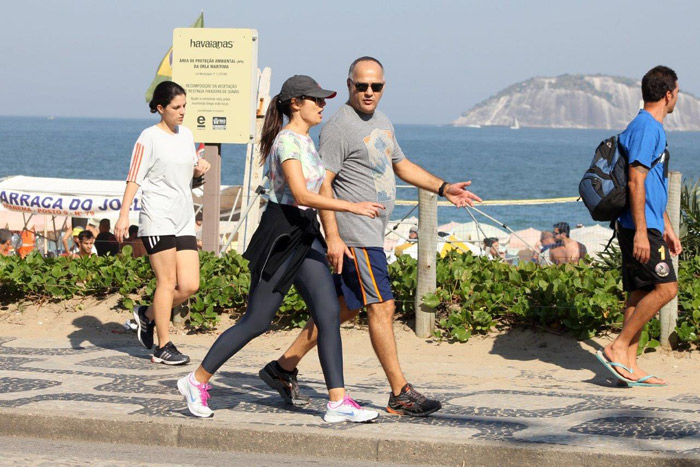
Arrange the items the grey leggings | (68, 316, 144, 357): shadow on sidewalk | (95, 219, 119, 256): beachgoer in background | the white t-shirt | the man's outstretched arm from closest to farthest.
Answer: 1. the grey leggings
2. the man's outstretched arm
3. the white t-shirt
4. (68, 316, 144, 357): shadow on sidewalk
5. (95, 219, 119, 256): beachgoer in background

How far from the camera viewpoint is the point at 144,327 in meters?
8.18

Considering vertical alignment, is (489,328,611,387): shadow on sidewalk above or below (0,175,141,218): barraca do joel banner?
below

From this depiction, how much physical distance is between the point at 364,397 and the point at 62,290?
4.35 m

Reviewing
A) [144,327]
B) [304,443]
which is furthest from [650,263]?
[144,327]

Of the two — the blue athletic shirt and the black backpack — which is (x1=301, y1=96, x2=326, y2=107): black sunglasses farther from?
the blue athletic shirt

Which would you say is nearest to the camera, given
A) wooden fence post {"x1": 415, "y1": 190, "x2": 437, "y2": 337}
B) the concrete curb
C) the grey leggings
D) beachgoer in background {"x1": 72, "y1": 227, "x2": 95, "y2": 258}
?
the concrete curb

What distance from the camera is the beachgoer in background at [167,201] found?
766 cm

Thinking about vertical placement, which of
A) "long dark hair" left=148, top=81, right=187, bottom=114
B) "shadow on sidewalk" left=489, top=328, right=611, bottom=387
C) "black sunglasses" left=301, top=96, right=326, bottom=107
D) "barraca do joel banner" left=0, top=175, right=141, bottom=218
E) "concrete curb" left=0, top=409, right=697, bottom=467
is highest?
"long dark hair" left=148, top=81, right=187, bottom=114

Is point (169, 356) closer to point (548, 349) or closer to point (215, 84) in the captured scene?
point (548, 349)

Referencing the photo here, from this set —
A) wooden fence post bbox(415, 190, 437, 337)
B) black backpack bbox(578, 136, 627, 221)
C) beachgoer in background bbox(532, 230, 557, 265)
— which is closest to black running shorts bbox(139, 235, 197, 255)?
wooden fence post bbox(415, 190, 437, 337)

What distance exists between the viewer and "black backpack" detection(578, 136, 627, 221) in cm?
691

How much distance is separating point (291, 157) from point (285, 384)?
1.37 metres

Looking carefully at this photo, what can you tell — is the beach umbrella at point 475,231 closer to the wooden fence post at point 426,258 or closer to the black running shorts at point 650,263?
the wooden fence post at point 426,258

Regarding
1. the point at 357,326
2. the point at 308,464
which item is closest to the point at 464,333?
the point at 357,326
